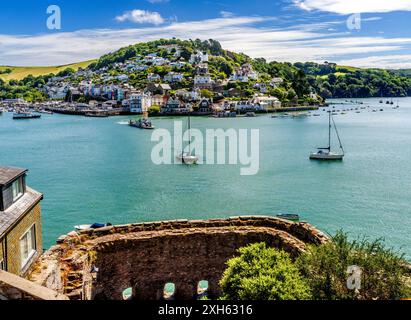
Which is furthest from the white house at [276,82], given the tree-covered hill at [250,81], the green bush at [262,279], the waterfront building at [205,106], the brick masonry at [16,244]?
the green bush at [262,279]

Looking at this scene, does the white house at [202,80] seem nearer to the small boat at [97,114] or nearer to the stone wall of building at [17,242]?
the small boat at [97,114]

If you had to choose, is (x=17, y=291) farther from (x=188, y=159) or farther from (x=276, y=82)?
(x=276, y=82)

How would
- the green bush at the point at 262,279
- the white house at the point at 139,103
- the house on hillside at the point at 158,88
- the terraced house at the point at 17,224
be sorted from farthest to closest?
1. the house on hillside at the point at 158,88
2. the white house at the point at 139,103
3. the terraced house at the point at 17,224
4. the green bush at the point at 262,279

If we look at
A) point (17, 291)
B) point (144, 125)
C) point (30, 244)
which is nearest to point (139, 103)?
point (144, 125)

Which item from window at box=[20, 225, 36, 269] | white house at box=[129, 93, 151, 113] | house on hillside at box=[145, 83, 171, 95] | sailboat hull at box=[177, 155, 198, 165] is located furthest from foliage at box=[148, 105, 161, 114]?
window at box=[20, 225, 36, 269]

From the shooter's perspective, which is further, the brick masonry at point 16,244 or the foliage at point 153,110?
the foliage at point 153,110

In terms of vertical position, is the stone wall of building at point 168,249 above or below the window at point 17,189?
below

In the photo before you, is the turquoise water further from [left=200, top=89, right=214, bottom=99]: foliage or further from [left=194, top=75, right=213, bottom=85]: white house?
[left=194, top=75, right=213, bottom=85]: white house
